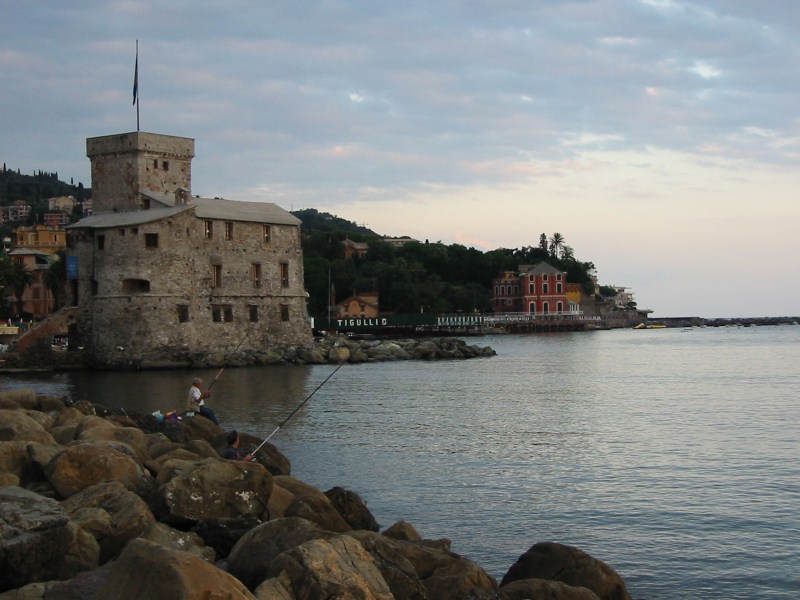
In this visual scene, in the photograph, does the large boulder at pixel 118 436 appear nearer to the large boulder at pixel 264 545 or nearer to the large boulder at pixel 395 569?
the large boulder at pixel 264 545

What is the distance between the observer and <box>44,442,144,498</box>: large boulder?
10.6 m

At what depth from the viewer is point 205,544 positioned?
31.4 ft

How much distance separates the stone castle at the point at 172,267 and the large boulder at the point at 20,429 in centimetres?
3044

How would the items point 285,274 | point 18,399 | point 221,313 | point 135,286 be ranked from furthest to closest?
point 285,274
point 221,313
point 135,286
point 18,399

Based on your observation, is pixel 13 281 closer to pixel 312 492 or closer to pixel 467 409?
pixel 467 409

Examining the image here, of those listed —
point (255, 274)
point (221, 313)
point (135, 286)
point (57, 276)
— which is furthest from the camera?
point (57, 276)

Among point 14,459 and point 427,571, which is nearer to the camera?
point 427,571

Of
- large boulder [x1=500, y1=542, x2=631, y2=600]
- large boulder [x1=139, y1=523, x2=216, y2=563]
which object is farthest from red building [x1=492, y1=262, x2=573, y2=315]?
large boulder [x1=139, y1=523, x2=216, y2=563]

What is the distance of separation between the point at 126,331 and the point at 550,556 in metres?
39.5

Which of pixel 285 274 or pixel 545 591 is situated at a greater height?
pixel 285 274

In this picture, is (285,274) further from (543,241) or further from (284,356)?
(543,241)

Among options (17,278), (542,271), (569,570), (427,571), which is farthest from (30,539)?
(542,271)

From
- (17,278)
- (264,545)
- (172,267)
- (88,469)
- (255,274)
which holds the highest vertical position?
(17,278)

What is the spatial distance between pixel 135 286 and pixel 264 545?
1581 inches
